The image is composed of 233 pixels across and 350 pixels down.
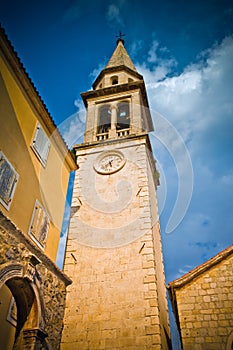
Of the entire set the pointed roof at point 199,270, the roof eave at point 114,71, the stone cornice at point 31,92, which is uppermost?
the roof eave at point 114,71

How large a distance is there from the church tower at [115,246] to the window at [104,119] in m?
0.07

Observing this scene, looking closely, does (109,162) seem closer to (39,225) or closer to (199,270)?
(199,270)

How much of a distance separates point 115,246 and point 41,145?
17.9ft

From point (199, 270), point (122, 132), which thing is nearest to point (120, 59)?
point (122, 132)

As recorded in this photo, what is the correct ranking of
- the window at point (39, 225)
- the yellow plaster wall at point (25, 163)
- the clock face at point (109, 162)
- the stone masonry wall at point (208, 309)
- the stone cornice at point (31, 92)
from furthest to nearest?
the clock face at point (109, 162) → the stone masonry wall at point (208, 309) → the window at point (39, 225) → the stone cornice at point (31, 92) → the yellow plaster wall at point (25, 163)

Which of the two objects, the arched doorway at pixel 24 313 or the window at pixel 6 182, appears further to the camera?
the window at pixel 6 182

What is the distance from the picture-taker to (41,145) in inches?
382

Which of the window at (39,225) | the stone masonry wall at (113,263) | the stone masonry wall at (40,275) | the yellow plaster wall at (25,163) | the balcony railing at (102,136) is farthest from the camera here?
the balcony railing at (102,136)

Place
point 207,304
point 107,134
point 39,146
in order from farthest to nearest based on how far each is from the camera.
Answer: point 107,134
point 39,146
point 207,304

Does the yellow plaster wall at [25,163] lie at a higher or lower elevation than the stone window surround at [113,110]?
lower

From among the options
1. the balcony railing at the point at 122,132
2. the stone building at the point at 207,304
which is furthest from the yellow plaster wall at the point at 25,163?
the balcony railing at the point at 122,132

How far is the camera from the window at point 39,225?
8.39 meters

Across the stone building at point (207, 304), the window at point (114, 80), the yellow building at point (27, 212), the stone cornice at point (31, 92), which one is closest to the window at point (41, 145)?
the yellow building at point (27, 212)

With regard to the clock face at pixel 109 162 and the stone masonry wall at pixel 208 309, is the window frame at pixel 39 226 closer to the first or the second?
the stone masonry wall at pixel 208 309
